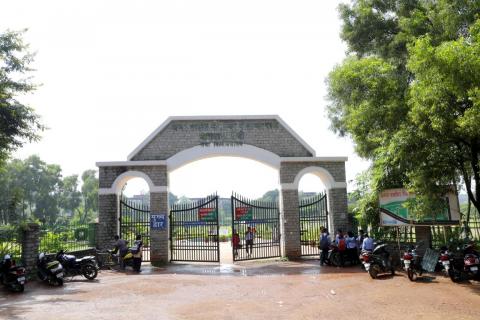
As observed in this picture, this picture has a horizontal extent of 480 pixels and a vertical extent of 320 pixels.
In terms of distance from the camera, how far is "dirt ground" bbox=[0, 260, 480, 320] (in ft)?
24.5

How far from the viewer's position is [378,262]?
11125mm

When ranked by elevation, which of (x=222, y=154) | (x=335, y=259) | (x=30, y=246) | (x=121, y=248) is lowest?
(x=335, y=259)

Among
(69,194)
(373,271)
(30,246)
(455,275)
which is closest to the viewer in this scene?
→ (455,275)

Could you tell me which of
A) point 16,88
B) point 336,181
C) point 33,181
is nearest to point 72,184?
point 33,181

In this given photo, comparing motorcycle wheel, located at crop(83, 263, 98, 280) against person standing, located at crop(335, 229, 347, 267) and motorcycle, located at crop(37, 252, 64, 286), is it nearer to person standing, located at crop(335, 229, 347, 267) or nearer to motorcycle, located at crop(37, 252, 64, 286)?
motorcycle, located at crop(37, 252, 64, 286)

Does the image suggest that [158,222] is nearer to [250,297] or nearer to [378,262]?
[250,297]

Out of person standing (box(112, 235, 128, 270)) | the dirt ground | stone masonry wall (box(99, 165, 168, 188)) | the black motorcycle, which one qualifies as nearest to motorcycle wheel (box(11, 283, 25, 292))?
the dirt ground

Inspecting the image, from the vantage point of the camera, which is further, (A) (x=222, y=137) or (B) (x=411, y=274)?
(A) (x=222, y=137)

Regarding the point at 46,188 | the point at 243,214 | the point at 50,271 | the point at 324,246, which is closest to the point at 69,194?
the point at 46,188

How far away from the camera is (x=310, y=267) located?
1355 cm

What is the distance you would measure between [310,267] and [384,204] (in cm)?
311

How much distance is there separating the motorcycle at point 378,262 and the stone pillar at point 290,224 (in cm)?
423

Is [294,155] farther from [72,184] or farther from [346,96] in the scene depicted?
[72,184]

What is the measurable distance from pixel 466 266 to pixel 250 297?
5.13 meters
